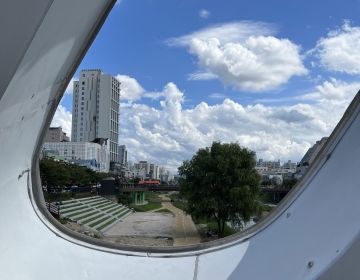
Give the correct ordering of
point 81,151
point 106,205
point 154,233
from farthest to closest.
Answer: point 81,151
point 106,205
point 154,233

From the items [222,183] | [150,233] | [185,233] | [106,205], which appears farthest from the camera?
[106,205]

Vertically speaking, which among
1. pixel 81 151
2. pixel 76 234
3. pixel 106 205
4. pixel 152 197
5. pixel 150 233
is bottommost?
pixel 150 233

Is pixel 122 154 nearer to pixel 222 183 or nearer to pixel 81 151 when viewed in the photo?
pixel 81 151

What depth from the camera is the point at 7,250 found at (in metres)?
2.28

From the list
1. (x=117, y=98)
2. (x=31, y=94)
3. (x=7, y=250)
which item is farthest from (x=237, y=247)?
(x=117, y=98)

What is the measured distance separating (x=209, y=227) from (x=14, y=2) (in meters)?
21.5

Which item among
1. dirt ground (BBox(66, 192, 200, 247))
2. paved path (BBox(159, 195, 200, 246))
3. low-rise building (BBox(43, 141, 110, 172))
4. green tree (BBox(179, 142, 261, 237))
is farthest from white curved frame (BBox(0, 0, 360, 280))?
low-rise building (BBox(43, 141, 110, 172))

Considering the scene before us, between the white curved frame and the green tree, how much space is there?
14975mm

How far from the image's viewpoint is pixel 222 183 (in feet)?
59.5

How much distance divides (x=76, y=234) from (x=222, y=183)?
51.0 feet

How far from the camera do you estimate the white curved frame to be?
1.77 metres

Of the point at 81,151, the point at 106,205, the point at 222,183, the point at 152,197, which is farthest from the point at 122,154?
the point at 222,183

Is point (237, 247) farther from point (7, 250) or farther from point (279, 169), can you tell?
point (279, 169)

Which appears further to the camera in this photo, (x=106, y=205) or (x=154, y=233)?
(x=106, y=205)
